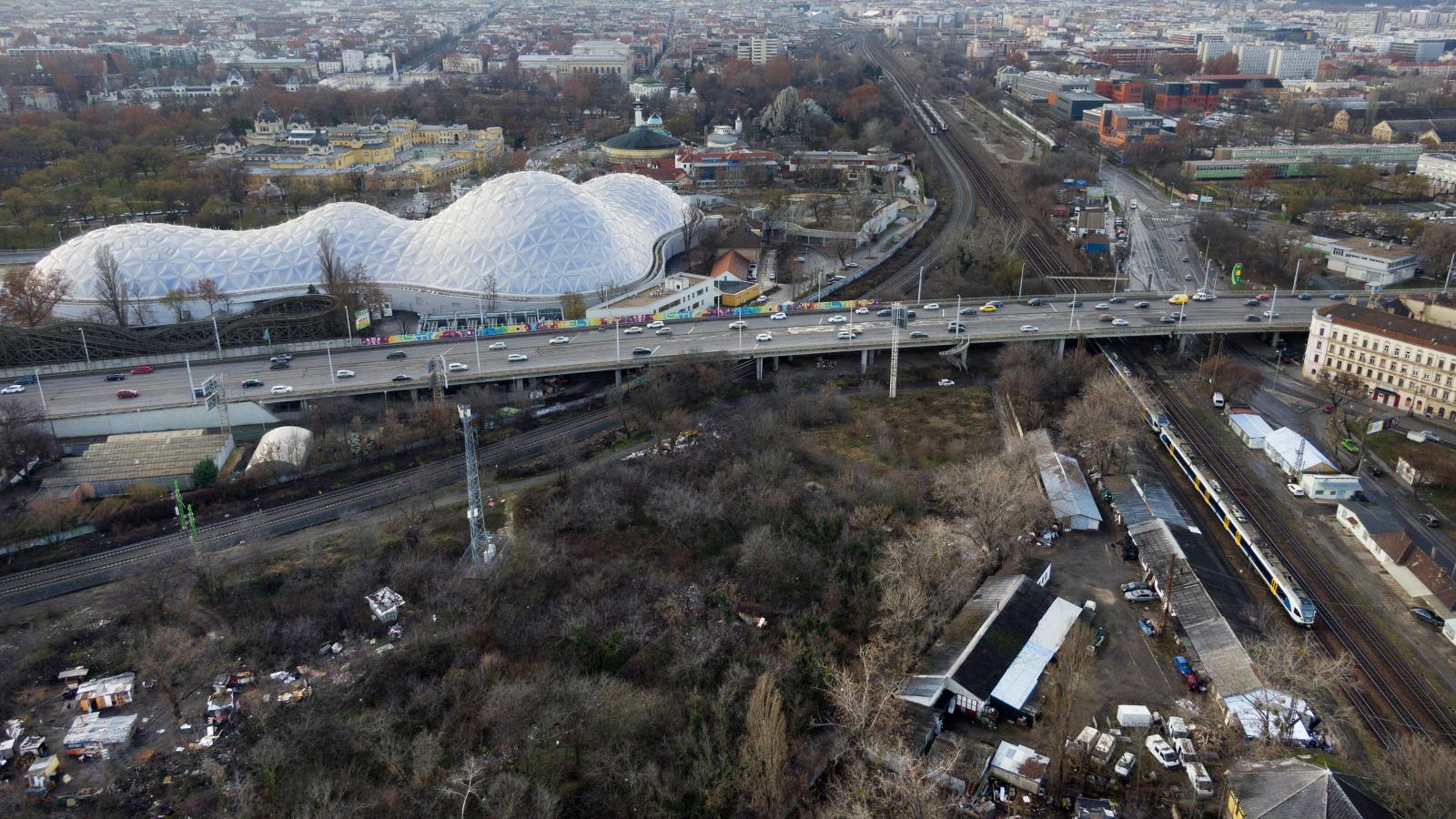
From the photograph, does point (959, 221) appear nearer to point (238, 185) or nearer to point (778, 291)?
point (778, 291)

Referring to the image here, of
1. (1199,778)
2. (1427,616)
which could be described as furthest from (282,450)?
(1427,616)

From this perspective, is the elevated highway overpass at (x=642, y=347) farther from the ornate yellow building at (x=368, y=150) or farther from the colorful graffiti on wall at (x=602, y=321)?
the ornate yellow building at (x=368, y=150)

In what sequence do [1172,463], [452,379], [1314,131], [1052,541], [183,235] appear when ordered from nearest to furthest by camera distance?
[1052,541] < [1172,463] < [452,379] < [183,235] < [1314,131]

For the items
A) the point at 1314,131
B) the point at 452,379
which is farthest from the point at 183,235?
the point at 1314,131

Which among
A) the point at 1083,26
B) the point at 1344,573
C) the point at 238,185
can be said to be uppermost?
the point at 1083,26

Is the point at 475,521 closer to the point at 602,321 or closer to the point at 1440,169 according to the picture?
the point at 602,321

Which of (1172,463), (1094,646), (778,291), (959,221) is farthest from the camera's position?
(959,221)

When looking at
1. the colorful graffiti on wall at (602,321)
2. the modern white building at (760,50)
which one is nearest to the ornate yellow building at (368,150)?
the colorful graffiti on wall at (602,321)
